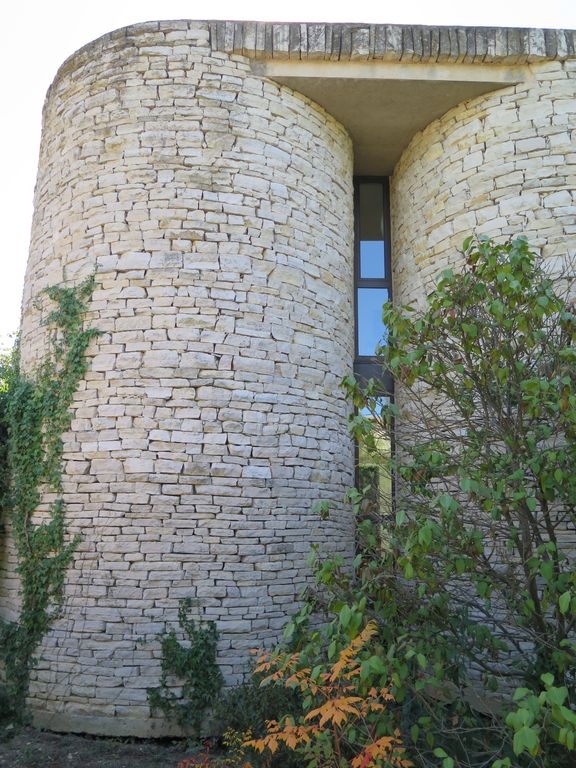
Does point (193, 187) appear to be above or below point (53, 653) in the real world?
above

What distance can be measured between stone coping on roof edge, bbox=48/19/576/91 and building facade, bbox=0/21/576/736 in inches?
0.9

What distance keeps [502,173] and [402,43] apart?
1853 mm

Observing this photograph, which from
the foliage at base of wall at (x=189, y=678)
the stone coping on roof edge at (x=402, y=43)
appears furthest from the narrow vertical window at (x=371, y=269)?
the foliage at base of wall at (x=189, y=678)

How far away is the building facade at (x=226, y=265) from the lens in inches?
227

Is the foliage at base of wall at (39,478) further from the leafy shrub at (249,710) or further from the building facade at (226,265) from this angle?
the leafy shrub at (249,710)

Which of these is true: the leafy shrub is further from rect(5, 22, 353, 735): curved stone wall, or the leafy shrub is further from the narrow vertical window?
the narrow vertical window

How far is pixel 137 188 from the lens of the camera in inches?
253

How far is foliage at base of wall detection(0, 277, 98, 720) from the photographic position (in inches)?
232

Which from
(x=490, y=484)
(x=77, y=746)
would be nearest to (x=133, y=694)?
(x=77, y=746)

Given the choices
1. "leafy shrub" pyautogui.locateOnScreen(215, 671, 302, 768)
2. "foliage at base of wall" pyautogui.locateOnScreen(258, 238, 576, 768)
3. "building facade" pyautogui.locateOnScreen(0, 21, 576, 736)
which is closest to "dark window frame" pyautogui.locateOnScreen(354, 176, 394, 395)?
"building facade" pyautogui.locateOnScreen(0, 21, 576, 736)

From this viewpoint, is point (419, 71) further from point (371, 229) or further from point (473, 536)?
point (473, 536)

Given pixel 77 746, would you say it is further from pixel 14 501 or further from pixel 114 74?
pixel 114 74

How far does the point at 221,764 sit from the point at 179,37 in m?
6.99

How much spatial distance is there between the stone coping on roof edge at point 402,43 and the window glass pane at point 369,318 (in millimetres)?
2878
